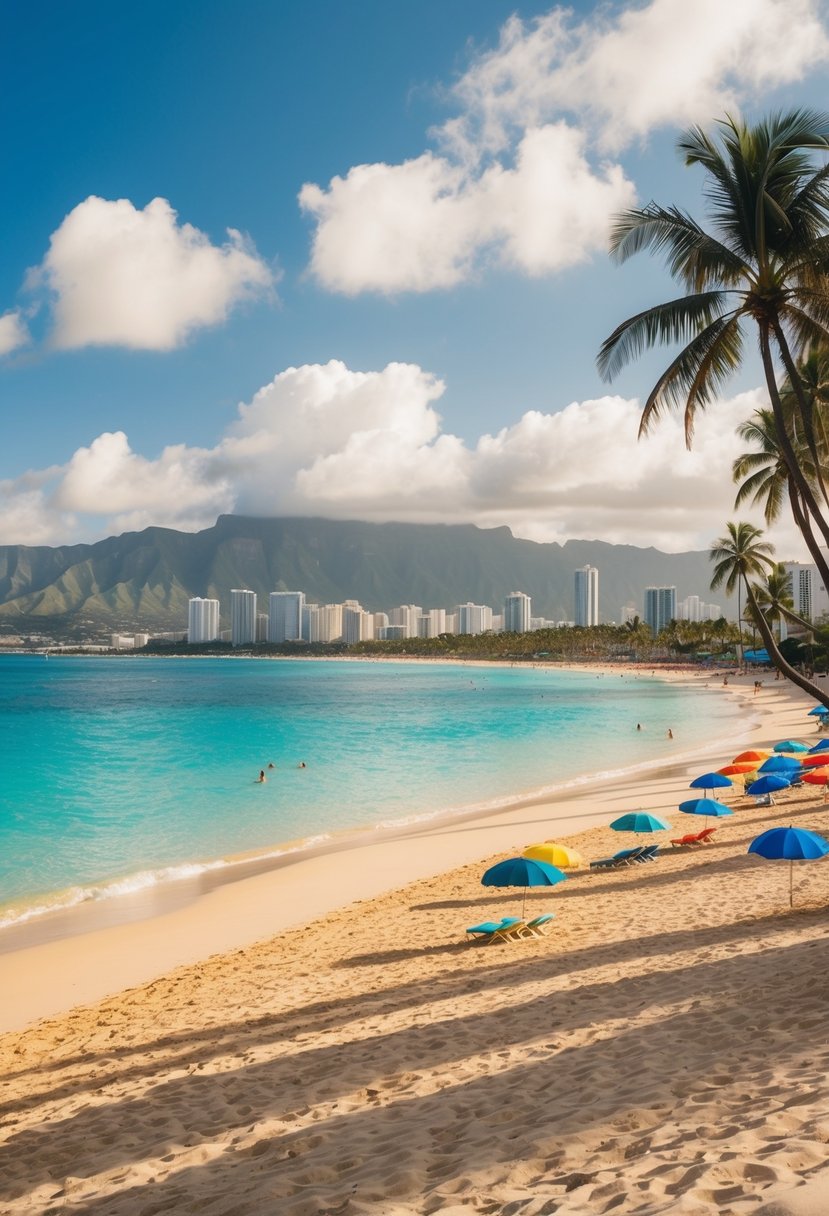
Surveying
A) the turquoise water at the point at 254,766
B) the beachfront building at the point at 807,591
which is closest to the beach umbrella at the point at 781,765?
the turquoise water at the point at 254,766

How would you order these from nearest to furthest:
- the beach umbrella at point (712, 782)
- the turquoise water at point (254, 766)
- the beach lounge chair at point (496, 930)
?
the beach lounge chair at point (496, 930)
the beach umbrella at point (712, 782)
the turquoise water at point (254, 766)

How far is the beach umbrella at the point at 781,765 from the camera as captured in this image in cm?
2064

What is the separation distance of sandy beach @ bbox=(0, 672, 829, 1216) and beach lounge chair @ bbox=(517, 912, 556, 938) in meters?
0.21

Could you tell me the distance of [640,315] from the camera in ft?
32.2

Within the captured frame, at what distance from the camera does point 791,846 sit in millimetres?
9891

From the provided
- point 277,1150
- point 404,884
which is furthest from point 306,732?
point 277,1150

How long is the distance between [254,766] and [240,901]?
19.6 metres

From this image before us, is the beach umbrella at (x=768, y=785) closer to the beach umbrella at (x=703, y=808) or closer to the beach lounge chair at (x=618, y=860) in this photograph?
the beach umbrella at (x=703, y=808)

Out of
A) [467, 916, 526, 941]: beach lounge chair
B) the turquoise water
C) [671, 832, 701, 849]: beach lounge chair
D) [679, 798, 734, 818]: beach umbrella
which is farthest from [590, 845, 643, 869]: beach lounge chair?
the turquoise water

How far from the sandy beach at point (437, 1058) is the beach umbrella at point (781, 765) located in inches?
324

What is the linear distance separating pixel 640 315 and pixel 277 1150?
9.05 meters

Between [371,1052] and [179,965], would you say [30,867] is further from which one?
[371,1052]

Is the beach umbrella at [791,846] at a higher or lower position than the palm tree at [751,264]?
lower

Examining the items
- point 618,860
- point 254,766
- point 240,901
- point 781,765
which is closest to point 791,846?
point 618,860
